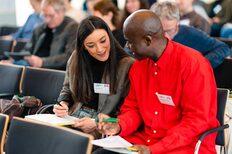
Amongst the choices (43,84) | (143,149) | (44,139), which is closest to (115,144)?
(143,149)

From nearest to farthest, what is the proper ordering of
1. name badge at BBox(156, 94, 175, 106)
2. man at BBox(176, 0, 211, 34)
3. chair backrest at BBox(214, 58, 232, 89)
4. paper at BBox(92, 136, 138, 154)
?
paper at BBox(92, 136, 138, 154) → name badge at BBox(156, 94, 175, 106) → chair backrest at BBox(214, 58, 232, 89) → man at BBox(176, 0, 211, 34)

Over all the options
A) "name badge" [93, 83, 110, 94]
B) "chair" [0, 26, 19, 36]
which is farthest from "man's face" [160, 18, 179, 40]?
"chair" [0, 26, 19, 36]

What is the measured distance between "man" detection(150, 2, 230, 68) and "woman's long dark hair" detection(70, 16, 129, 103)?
26.1 inches

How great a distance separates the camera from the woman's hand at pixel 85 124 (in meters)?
2.58

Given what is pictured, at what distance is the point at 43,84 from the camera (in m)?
3.46

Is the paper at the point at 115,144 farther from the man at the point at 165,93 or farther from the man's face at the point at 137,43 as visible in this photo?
the man's face at the point at 137,43

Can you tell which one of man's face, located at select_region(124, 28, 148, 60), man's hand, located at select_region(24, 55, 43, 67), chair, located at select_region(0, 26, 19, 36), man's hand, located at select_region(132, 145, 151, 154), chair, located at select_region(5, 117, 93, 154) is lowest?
chair, located at select_region(0, 26, 19, 36)

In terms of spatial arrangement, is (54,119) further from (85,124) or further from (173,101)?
(173,101)

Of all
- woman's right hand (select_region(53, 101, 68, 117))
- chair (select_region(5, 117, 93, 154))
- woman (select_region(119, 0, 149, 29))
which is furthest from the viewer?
woman (select_region(119, 0, 149, 29))

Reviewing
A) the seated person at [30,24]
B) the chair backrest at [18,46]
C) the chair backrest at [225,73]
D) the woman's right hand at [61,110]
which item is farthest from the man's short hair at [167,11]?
the seated person at [30,24]

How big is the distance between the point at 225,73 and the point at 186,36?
16.9 inches

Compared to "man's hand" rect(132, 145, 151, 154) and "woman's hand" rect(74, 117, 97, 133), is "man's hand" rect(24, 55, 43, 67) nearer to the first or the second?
"woman's hand" rect(74, 117, 97, 133)

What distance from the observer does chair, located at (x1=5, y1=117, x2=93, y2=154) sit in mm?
1725

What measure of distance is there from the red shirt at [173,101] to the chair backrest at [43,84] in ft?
3.04
